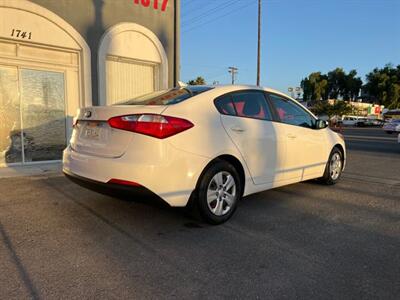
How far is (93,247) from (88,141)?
3.86ft

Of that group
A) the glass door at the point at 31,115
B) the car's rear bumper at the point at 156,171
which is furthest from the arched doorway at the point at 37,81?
the car's rear bumper at the point at 156,171

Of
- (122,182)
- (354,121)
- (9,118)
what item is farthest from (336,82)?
(122,182)

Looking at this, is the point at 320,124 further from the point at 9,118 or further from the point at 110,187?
the point at 9,118

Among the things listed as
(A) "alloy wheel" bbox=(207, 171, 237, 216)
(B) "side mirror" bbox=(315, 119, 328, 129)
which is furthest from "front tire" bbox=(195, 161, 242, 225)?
(B) "side mirror" bbox=(315, 119, 328, 129)

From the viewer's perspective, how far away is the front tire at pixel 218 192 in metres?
3.81

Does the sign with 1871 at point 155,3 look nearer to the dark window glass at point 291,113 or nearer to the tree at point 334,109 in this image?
the dark window glass at point 291,113

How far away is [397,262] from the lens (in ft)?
10.4

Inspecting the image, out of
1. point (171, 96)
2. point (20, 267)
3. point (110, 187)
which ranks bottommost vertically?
point (20, 267)

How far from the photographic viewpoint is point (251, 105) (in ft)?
14.9

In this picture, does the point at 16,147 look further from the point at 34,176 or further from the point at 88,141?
the point at 88,141

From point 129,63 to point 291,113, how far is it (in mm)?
5979

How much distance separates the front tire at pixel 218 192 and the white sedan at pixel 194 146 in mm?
11

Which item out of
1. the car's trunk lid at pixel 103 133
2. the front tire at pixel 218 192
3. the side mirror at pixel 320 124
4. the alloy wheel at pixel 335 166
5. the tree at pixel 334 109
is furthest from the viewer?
the tree at pixel 334 109

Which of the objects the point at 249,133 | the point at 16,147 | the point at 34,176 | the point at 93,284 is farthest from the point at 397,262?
the point at 16,147
